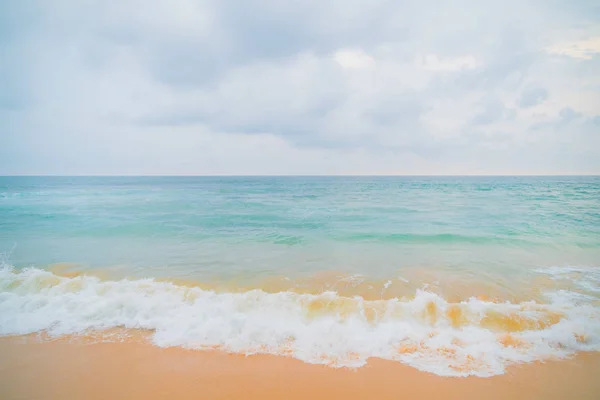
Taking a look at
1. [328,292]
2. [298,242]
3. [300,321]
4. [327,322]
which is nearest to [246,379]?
[300,321]

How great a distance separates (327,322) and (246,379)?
1834 millimetres

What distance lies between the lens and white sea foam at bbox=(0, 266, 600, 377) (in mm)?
4277

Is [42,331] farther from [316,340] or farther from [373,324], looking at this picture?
[373,324]

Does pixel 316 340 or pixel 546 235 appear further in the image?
pixel 546 235

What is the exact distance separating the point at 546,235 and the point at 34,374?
1718 cm

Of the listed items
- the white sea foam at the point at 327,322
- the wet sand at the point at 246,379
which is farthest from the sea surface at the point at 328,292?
the wet sand at the point at 246,379

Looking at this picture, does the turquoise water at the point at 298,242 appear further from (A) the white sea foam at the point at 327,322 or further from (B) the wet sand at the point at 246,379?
(B) the wet sand at the point at 246,379

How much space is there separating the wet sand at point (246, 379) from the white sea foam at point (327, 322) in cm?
21

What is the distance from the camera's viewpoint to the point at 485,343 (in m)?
4.45

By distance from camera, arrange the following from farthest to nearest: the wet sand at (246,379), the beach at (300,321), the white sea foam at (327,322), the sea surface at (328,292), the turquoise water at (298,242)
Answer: the turquoise water at (298,242), the sea surface at (328,292), the white sea foam at (327,322), the beach at (300,321), the wet sand at (246,379)

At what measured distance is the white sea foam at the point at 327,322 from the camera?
14.0 ft

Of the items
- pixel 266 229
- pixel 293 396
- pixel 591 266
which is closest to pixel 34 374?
pixel 293 396

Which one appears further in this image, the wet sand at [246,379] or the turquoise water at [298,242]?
the turquoise water at [298,242]

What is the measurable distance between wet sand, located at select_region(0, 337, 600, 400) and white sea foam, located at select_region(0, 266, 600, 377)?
208 millimetres
